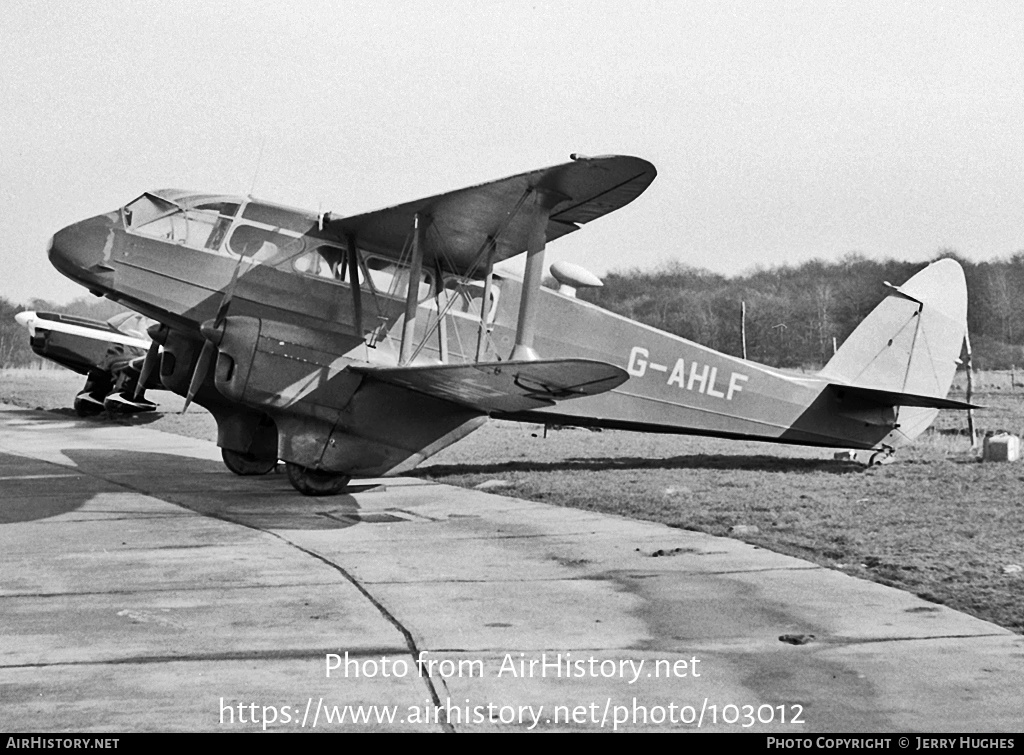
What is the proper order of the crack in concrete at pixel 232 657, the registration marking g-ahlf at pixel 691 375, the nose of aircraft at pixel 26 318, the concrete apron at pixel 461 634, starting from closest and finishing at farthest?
1. the concrete apron at pixel 461 634
2. the crack in concrete at pixel 232 657
3. the registration marking g-ahlf at pixel 691 375
4. the nose of aircraft at pixel 26 318

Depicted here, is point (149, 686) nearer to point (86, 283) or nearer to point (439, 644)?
point (439, 644)

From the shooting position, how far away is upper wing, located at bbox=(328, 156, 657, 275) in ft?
27.3

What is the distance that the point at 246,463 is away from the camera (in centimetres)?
1202

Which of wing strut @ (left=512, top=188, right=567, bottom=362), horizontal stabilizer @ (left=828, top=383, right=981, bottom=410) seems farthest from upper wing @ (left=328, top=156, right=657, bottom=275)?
horizontal stabilizer @ (left=828, top=383, right=981, bottom=410)

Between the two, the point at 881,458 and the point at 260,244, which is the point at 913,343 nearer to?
the point at 881,458

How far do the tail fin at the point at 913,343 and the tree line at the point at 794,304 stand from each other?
16.1 m

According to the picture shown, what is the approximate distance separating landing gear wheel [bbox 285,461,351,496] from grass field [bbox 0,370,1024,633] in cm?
182

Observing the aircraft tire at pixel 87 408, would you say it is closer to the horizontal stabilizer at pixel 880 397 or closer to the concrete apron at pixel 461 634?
the concrete apron at pixel 461 634

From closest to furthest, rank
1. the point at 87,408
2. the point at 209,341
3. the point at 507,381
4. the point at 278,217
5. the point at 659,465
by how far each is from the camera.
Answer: the point at 507,381
the point at 209,341
the point at 278,217
the point at 659,465
the point at 87,408

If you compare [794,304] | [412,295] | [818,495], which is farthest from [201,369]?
[794,304]

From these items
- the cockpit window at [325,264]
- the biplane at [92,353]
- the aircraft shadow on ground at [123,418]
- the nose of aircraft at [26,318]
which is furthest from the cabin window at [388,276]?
the nose of aircraft at [26,318]

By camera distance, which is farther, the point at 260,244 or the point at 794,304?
the point at 794,304

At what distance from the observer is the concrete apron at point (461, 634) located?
3.76m

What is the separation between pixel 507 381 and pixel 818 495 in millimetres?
3693
